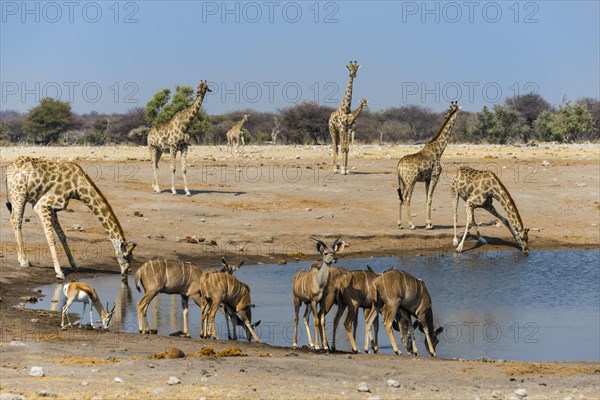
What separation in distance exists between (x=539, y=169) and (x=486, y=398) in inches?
1122

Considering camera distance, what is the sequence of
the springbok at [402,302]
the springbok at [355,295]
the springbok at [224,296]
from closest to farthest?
the springbok at [402,302], the springbok at [355,295], the springbok at [224,296]

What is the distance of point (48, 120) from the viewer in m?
74.6

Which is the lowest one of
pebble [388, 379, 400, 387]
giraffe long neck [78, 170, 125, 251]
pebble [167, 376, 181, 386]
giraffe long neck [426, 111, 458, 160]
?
pebble [388, 379, 400, 387]

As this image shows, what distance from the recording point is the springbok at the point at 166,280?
51.8ft

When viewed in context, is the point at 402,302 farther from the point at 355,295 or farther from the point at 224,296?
the point at 224,296

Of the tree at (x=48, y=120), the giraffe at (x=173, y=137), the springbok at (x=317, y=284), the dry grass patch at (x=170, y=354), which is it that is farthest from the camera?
the tree at (x=48, y=120)

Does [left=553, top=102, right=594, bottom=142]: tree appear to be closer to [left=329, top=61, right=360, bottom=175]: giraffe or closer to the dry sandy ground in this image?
the dry sandy ground

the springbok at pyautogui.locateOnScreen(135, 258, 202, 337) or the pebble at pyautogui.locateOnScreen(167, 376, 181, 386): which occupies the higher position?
the springbok at pyautogui.locateOnScreen(135, 258, 202, 337)

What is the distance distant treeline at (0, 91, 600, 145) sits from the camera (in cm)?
6288

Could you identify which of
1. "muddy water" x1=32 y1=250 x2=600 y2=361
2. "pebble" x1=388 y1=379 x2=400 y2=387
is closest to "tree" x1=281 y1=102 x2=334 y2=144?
"muddy water" x1=32 y1=250 x2=600 y2=361

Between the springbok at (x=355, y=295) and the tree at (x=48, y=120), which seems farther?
the tree at (x=48, y=120)

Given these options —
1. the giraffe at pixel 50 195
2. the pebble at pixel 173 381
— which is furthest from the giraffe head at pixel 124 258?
the pebble at pixel 173 381

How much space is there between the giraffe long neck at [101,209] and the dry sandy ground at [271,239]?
3.51ft

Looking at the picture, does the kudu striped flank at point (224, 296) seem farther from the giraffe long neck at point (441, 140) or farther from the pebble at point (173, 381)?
the giraffe long neck at point (441, 140)
